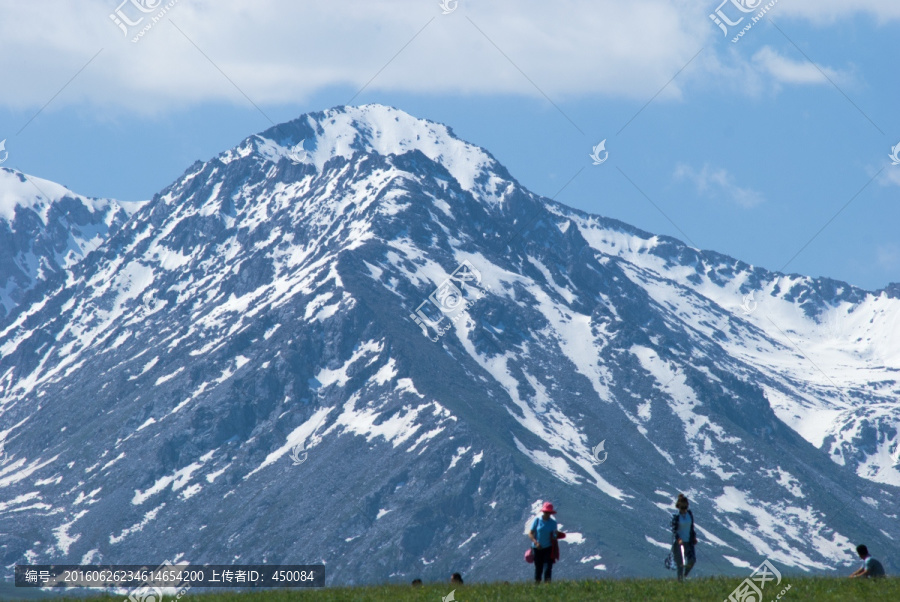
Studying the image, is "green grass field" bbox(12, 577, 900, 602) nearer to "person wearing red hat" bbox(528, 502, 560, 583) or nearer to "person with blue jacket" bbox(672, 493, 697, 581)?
"person with blue jacket" bbox(672, 493, 697, 581)

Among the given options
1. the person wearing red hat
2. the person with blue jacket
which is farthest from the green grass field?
the person wearing red hat

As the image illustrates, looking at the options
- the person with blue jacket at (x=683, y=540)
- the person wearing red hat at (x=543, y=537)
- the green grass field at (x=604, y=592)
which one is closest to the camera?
Result: the green grass field at (x=604, y=592)

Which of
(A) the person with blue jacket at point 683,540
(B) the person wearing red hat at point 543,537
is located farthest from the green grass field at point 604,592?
(B) the person wearing red hat at point 543,537

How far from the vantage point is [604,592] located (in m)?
47.1

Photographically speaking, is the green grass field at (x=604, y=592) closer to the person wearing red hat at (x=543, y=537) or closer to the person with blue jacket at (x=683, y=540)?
the person with blue jacket at (x=683, y=540)

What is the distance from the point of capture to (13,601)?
57.9 m

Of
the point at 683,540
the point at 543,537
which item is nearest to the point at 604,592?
the point at 543,537

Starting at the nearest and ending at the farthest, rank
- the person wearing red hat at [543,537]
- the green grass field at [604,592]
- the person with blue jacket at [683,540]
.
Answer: the green grass field at [604,592] → the person wearing red hat at [543,537] → the person with blue jacket at [683,540]

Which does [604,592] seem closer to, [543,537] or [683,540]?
[543,537]

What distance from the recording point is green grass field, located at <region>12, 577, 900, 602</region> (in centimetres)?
4553

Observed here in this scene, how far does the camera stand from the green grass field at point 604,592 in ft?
149

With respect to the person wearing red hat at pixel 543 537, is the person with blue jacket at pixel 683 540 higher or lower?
lower

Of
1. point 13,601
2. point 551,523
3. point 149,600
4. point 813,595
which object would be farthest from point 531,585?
point 13,601

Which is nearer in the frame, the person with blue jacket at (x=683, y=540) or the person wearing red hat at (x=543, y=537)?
the person wearing red hat at (x=543, y=537)
